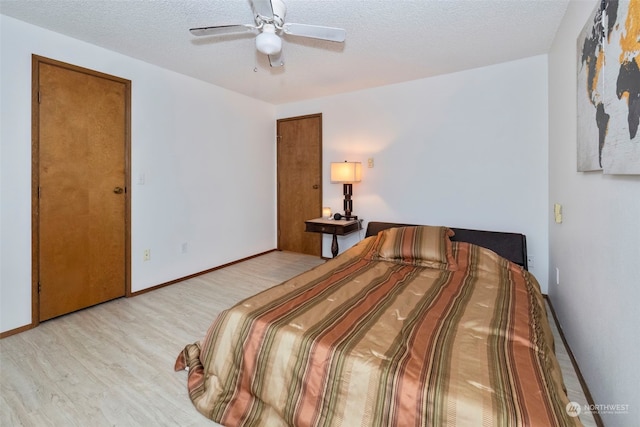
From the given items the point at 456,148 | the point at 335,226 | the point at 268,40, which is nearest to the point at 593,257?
the point at 456,148

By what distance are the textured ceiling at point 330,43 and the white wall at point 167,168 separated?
→ 0.22 metres

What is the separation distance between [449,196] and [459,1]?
1.86m

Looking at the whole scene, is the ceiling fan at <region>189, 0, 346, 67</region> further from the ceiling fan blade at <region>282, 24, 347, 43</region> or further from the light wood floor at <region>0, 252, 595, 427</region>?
the light wood floor at <region>0, 252, 595, 427</region>

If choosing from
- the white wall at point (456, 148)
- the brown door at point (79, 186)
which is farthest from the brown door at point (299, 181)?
the brown door at point (79, 186)

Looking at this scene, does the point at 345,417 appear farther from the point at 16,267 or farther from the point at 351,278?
the point at 16,267

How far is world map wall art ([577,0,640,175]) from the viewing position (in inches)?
40.8

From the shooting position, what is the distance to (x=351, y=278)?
2082mm

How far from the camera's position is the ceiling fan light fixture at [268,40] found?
1.81 metres

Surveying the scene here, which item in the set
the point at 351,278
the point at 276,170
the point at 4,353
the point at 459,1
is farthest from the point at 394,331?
the point at 276,170

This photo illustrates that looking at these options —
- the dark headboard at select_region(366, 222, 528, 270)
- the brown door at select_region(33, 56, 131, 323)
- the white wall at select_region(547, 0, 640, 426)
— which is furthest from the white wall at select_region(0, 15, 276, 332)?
the white wall at select_region(547, 0, 640, 426)

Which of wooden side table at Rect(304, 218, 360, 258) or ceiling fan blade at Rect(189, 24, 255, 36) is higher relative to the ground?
ceiling fan blade at Rect(189, 24, 255, 36)

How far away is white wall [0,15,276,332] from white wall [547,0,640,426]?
345 centimetres

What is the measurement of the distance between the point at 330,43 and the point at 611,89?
1.96 metres

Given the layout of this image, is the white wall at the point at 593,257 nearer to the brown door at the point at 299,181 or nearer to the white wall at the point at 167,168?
the brown door at the point at 299,181
